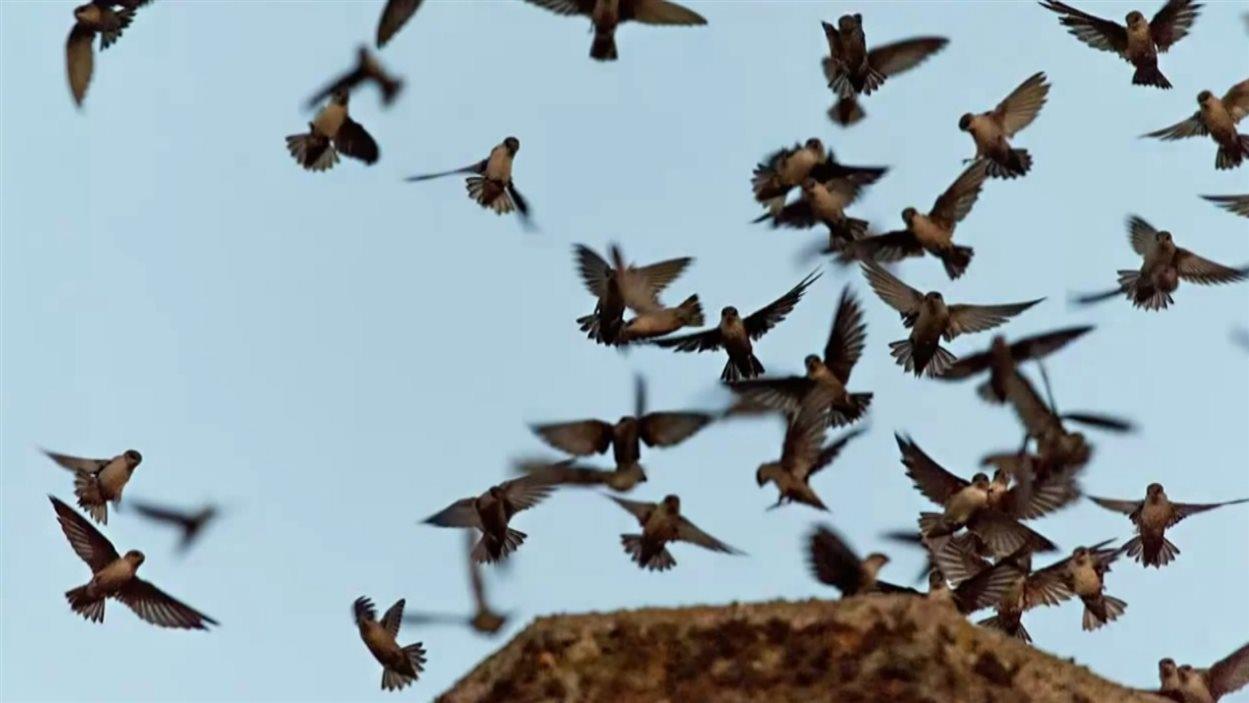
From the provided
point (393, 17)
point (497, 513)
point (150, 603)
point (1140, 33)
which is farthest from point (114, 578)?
point (1140, 33)

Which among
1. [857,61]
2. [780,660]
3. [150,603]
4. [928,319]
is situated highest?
[857,61]

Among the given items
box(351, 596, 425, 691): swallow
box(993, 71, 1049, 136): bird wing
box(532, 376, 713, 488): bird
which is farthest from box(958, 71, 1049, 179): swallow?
box(351, 596, 425, 691): swallow

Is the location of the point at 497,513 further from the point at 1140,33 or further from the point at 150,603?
the point at 1140,33

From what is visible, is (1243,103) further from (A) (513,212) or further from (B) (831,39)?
(A) (513,212)

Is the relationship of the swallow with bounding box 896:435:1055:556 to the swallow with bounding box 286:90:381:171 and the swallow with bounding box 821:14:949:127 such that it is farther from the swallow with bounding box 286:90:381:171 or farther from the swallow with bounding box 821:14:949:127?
the swallow with bounding box 286:90:381:171

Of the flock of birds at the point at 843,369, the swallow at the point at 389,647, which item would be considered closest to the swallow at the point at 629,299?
the flock of birds at the point at 843,369
